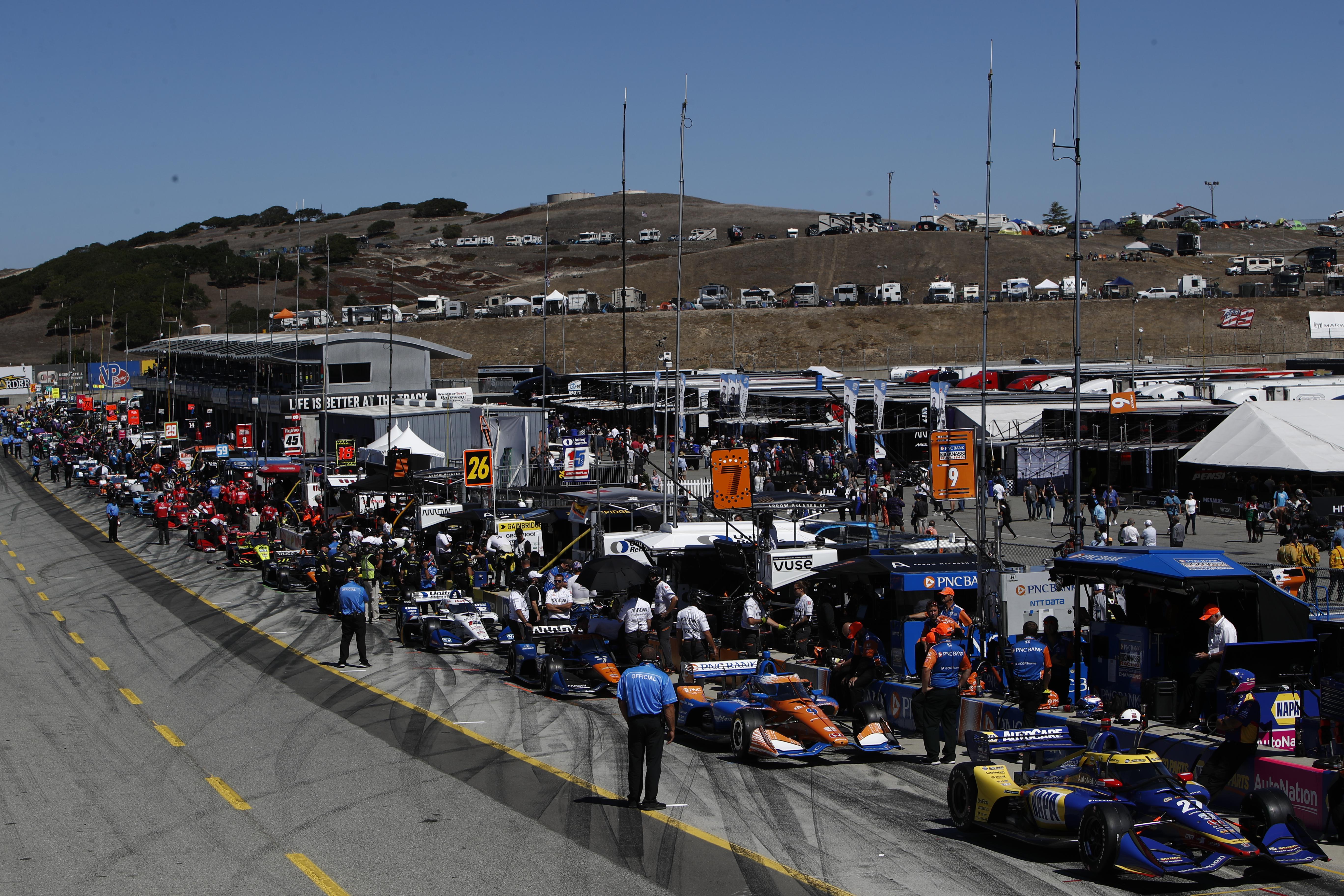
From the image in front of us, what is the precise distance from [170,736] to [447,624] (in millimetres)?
7859

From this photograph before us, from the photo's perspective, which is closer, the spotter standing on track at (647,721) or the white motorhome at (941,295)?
the spotter standing on track at (647,721)

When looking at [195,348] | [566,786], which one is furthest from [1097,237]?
[566,786]

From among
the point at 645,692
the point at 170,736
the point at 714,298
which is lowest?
the point at 170,736

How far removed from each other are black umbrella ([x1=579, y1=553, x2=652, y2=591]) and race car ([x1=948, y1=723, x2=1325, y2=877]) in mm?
10300

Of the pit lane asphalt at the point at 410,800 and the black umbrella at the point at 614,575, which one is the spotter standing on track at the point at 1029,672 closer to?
the pit lane asphalt at the point at 410,800

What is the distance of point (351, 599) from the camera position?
64.7ft

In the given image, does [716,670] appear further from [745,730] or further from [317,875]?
[317,875]

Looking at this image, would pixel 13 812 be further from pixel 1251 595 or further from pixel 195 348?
pixel 195 348

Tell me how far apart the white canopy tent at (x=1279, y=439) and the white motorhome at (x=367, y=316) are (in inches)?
3752

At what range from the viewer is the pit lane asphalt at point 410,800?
970 cm

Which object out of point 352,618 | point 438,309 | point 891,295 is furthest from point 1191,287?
point 352,618

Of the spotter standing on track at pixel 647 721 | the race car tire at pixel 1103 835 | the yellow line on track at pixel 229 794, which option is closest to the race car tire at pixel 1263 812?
the race car tire at pixel 1103 835

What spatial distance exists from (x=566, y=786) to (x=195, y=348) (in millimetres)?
77541

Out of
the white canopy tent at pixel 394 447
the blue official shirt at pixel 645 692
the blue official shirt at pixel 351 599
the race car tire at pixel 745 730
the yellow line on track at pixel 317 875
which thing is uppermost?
the white canopy tent at pixel 394 447
